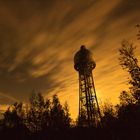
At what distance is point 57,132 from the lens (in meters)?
33.2

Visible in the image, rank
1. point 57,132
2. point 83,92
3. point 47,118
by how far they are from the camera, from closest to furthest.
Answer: point 57,132 → point 83,92 → point 47,118

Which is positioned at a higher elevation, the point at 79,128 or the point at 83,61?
the point at 83,61

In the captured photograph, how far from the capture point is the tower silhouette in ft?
143

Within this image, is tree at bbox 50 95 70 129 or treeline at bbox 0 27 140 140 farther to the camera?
tree at bbox 50 95 70 129

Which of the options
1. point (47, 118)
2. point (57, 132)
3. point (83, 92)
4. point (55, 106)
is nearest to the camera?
point (57, 132)

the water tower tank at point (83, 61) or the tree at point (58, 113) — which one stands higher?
the water tower tank at point (83, 61)

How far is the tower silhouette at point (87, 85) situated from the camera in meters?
43.6

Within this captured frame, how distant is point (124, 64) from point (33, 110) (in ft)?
86.3

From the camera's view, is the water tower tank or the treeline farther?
the water tower tank

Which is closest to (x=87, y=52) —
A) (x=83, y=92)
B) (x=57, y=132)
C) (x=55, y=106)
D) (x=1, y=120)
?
(x=83, y=92)

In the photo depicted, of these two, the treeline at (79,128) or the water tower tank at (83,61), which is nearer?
the treeline at (79,128)

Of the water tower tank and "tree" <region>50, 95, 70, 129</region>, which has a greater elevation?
the water tower tank

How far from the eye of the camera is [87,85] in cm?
4372

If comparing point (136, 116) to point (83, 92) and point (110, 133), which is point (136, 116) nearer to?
point (110, 133)
